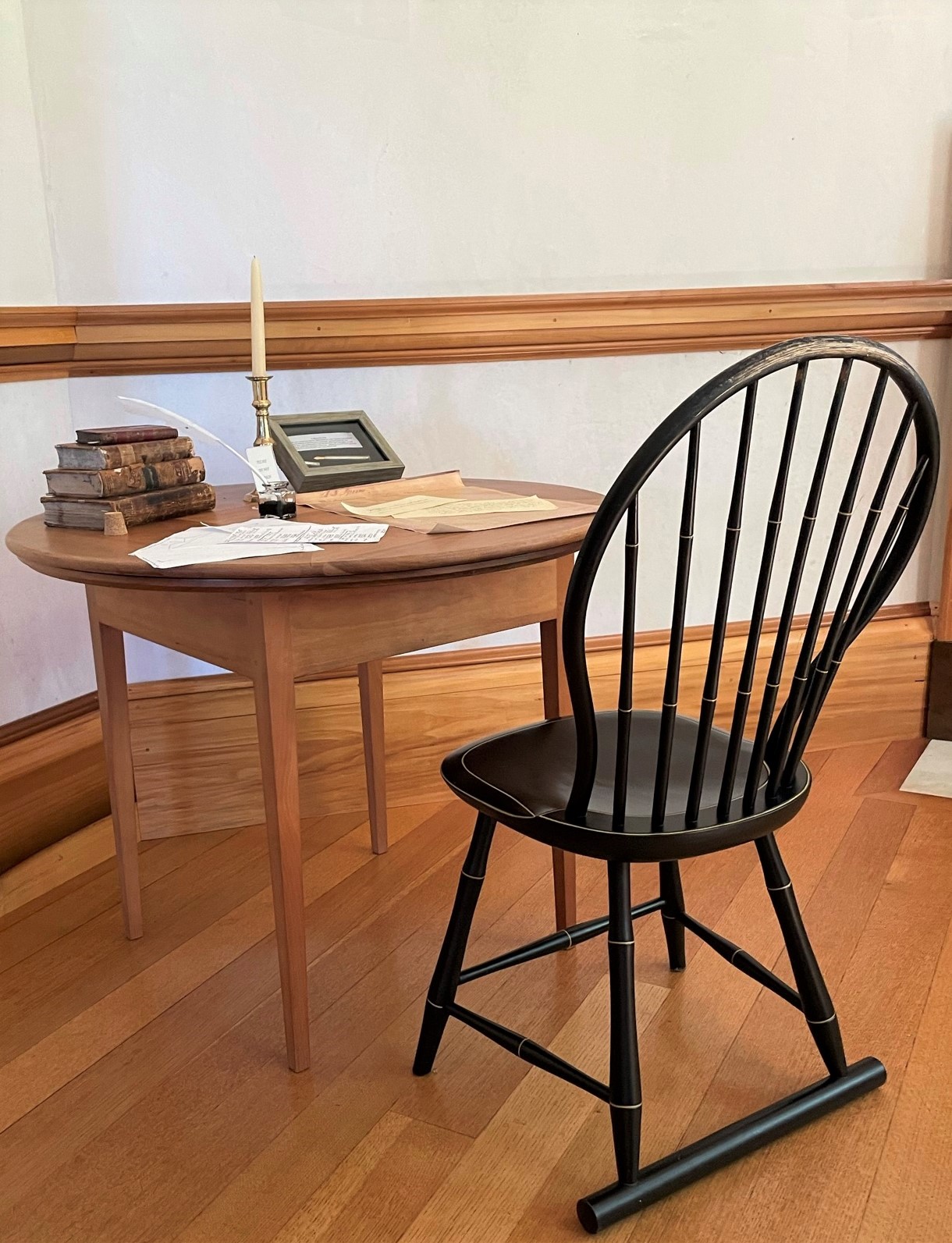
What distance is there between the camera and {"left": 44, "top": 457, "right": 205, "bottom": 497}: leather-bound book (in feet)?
5.05

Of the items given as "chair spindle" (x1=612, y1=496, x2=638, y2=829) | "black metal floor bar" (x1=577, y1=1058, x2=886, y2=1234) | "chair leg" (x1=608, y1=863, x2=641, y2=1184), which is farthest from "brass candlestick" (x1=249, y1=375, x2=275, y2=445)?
"black metal floor bar" (x1=577, y1=1058, x2=886, y2=1234)

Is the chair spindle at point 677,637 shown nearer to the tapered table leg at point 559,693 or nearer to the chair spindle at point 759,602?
the chair spindle at point 759,602

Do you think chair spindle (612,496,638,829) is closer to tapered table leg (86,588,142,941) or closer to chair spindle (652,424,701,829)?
chair spindle (652,424,701,829)

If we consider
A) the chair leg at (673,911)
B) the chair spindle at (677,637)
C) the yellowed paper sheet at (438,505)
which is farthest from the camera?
the chair leg at (673,911)

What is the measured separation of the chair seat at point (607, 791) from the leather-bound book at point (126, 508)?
57cm

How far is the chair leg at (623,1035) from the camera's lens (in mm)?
1235

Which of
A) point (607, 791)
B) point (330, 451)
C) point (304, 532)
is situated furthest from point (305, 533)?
point (607, 791)

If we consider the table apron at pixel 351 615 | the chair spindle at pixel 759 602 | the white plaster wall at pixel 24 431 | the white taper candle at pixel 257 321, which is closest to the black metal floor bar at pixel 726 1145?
the chair spindle at pixel 759 602

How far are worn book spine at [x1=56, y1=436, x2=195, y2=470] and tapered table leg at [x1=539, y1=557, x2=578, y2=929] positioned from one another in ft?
1.92

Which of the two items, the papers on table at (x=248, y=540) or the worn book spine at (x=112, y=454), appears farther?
the worn book spine at (x=112, y=454)

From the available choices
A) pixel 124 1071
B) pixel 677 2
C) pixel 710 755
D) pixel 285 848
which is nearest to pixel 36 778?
pixel 124 1071

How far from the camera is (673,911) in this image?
5.42ft

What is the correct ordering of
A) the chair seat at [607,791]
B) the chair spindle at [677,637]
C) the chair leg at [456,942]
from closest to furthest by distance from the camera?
1. the chair spindle at [677,637]
2. the chair seat at [607,791]
3. the chair leg at [456,942]

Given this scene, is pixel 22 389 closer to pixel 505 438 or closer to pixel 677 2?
pixel 505 438
